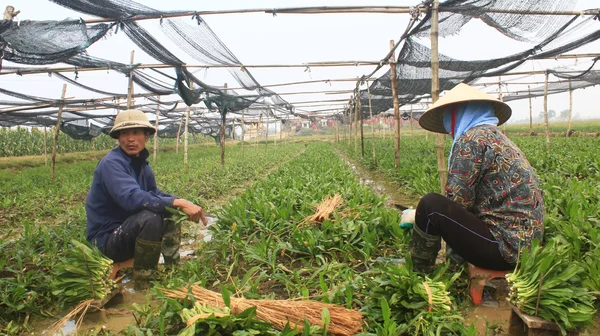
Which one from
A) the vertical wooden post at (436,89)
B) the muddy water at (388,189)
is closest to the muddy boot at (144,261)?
the muddy water at (388,189)

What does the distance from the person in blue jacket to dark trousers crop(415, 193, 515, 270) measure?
1826 millimetres

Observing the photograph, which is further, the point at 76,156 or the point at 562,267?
the point at 76,156

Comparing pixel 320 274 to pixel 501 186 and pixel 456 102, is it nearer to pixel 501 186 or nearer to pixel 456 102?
pixel 501 186

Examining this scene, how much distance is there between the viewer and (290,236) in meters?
3.44

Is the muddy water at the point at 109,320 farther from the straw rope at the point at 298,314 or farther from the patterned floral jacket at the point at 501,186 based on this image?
the patterned floral jacket at the point at 501,186

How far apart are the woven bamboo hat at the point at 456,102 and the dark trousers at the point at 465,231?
28.1 inches

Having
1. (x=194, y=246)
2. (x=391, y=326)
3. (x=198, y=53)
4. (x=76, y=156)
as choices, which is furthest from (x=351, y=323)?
(x=76, y=156)

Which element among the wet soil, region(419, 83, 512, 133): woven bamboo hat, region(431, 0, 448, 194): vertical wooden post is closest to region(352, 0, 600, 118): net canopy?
region(431, 0, 448, 194): vertical wooden post

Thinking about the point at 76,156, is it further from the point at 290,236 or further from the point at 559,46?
the point at 559,46

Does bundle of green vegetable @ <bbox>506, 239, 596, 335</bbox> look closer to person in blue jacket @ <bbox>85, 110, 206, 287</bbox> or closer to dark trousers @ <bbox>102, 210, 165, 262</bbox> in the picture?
person in blue jacket @ <bbox>85, 110, 206, 287</bbox>

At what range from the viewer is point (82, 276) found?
2357mm

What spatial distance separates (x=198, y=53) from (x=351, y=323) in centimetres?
597

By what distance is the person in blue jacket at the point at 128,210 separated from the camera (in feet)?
8.89

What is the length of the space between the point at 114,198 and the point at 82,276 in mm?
633
